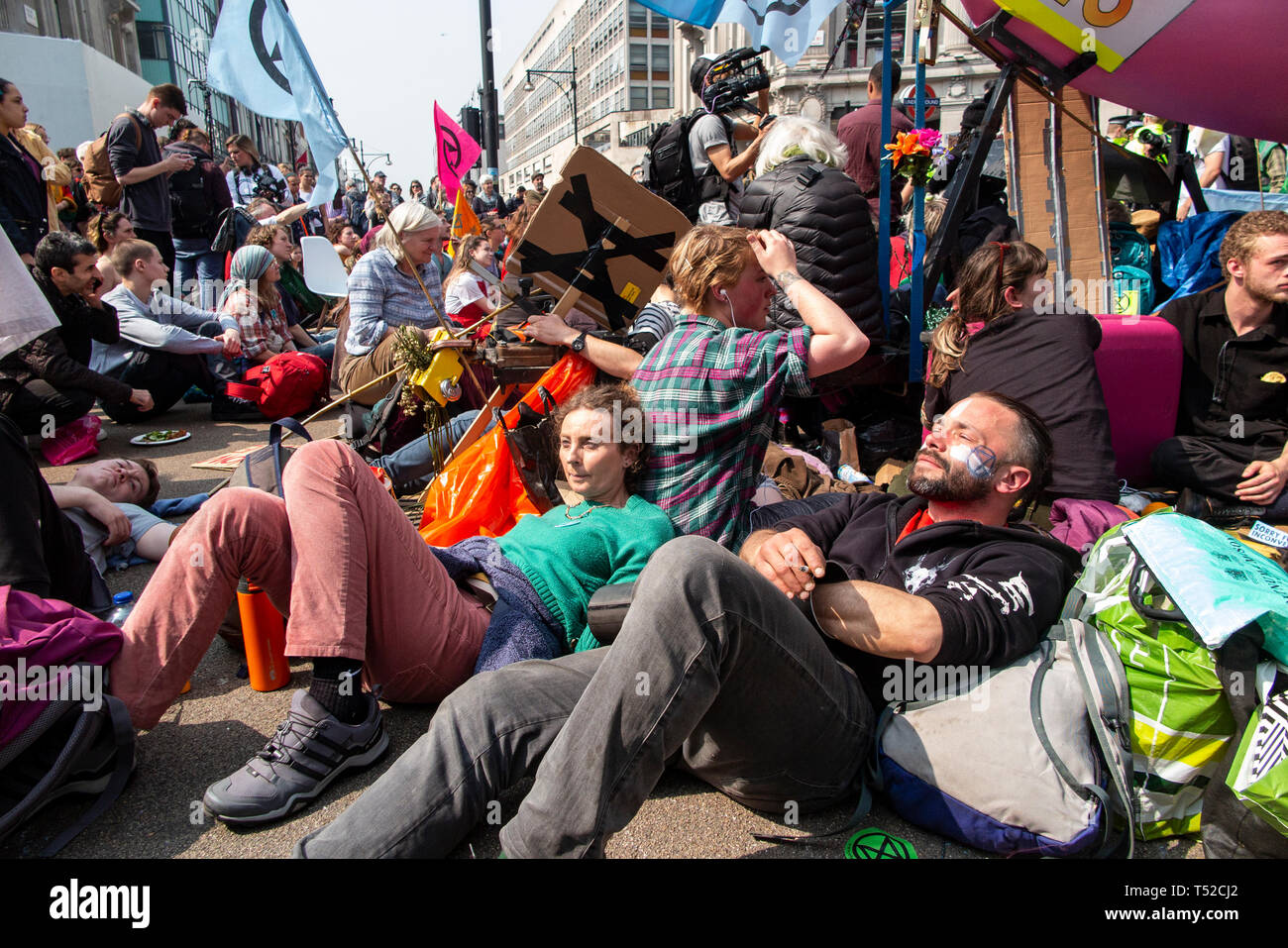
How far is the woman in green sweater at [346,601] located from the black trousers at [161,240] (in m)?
6.38

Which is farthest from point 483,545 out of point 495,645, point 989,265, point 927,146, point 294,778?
point 927,146

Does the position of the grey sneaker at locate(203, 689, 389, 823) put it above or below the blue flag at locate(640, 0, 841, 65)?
below

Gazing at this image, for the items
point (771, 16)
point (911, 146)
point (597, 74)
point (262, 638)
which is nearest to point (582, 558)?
point (262, 638)

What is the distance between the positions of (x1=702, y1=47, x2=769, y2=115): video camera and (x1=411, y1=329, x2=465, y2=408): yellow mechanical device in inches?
126

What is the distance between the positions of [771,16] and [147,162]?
555 cm

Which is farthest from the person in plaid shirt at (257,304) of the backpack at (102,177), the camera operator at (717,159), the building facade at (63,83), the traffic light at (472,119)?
the building facade at (63,83)

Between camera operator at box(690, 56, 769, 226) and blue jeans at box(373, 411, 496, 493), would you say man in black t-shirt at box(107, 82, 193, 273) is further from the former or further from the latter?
camera operator at box(690, 56, 769, 226)

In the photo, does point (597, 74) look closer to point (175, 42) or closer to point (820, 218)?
point (175, 42)

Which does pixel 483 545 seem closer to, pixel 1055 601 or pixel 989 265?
pixel 1055 601

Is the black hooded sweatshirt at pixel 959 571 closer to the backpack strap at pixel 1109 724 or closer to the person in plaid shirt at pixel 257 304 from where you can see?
the backpack strap at pixel 1109 724

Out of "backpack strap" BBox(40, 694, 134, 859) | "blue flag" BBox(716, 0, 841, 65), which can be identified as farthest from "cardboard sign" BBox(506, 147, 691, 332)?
"blue flag" BBox(716, 0, 841, 65)

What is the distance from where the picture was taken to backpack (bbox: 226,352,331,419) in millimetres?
5957

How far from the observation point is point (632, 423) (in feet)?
8.40
